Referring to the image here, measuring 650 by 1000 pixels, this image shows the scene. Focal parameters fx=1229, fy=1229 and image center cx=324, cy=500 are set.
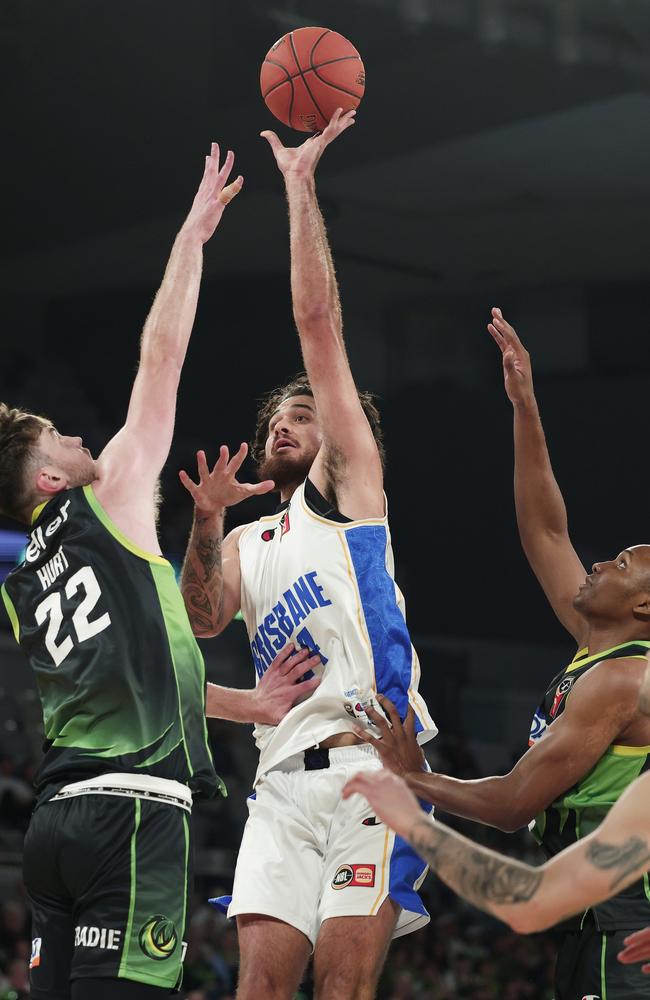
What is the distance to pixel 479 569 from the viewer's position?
22.3 metres

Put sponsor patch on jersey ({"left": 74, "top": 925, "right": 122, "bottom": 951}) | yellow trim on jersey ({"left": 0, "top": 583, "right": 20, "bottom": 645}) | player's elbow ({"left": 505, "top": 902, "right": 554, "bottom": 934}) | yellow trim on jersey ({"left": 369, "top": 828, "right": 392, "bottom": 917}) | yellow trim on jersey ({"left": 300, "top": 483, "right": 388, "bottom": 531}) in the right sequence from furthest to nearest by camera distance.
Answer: yellow trim on jersey ({"left": 300, "top": 483, "right": 388, "bottom": 531})
yellow trim on jersey ({"left": 369, "top": 828, "right": 392, "bottom": 917})
yellow trim on jersey ({"left": 0, "top": 583, "right": 20, "bottom": 645})
sponsor patch on jersey ({"left": 74, "top": 925, "right": 122, "bottom": 951})
player's elbow ({"left": 505, "top": 902, "right": 554, "bottom": 934})

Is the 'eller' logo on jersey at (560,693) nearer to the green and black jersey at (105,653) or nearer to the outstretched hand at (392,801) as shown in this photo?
the green and black jersey at (105,653)

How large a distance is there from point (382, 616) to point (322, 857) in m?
0.95

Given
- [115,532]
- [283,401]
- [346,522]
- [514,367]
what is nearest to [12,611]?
[115,532]

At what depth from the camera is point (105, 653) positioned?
155 inches

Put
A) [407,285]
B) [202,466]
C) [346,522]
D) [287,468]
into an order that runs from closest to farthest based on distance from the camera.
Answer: [346,522] → [202,466] → [287,468] → [407,285]

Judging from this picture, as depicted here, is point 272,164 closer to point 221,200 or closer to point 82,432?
point 82,432

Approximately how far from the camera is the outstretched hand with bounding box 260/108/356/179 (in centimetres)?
521

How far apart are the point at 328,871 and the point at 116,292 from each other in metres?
17.2

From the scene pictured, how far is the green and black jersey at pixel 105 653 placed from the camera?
392 centimetres

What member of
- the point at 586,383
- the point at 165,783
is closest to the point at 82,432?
the point at 586,383

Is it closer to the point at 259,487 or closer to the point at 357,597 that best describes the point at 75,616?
the point at 259,487

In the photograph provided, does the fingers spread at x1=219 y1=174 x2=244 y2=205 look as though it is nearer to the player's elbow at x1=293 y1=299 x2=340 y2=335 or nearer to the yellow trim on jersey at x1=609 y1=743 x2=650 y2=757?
the player's elbow at x1=293 y1=299 x2=340 y2=335

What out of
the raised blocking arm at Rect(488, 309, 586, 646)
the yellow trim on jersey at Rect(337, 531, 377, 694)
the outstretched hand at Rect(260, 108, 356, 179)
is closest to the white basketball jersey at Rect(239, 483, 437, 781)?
the yellow trim on jersey at Rect(337, 531, 377, 694)
